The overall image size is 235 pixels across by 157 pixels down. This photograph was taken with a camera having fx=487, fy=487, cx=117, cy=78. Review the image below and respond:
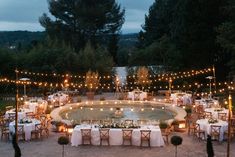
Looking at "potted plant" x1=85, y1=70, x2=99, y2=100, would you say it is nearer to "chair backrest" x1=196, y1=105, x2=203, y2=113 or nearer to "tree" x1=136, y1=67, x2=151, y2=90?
"tree" x1=136, y1=67, x2=151, y2=90

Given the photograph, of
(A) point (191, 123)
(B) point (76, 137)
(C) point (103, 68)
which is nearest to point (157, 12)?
(C) point (103, 68)

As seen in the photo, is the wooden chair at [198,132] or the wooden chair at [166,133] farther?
the wooden chair at [198,132]

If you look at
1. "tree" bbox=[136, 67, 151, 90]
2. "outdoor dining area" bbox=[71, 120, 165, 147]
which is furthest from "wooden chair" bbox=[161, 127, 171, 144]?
"tree" bbox=[136, 67, 151, 90]

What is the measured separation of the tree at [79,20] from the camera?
152 ft

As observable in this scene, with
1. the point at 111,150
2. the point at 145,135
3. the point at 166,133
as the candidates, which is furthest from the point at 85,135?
the point at 166,133

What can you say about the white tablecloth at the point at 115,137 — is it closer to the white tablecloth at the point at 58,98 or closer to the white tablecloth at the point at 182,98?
the white tablecloth at the point at 182,98

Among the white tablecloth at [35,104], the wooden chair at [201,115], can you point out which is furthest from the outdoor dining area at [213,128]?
the white tablecloth at [35,104]

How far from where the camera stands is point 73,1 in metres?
46.9

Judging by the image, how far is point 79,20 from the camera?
4634 centimetres

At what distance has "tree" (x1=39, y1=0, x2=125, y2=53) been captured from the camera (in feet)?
152

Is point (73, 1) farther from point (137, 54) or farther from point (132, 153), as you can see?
point (132, 153)

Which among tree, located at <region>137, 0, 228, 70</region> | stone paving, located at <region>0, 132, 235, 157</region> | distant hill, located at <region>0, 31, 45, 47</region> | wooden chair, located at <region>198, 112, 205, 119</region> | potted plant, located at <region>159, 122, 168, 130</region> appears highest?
distant hill, located at <region>0, 31, 45, 47</region>

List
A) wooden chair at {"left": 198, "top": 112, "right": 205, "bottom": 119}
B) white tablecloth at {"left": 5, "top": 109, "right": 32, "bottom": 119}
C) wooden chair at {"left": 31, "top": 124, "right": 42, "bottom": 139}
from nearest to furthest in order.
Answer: wooden chair at {"left": 31, "top": 124, "right": 42, "bottom": 139} < white tablecloth at {"left": 5, "top": 109, "right": 32, "bottom": 119} < wooden chair at {"left": 198, "top": 112, "right": 205, "bottom": 119}

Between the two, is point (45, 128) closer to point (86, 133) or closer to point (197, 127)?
point (86, 133)
